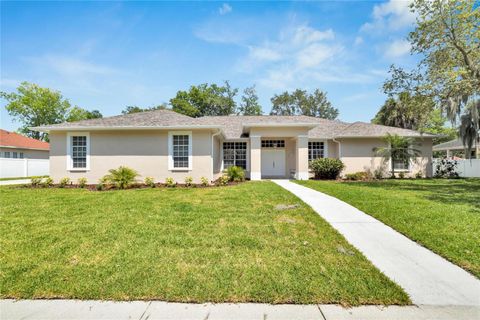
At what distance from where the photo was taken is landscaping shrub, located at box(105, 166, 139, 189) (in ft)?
39.2

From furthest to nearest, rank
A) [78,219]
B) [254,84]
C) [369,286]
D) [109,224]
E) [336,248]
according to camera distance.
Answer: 1. [254,84]
2. [78,219]
3. [109,224]
4. [336,248]
5. [369,286]

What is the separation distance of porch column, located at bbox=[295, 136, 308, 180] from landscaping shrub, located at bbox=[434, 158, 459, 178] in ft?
36.5

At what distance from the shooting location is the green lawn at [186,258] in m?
2.97

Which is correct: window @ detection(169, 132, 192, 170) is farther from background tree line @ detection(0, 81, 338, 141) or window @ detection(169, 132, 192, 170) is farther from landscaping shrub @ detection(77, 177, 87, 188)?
background tree line @ detection(0, 81, 338, 141)

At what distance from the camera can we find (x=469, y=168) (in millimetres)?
18266

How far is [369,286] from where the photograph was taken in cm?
310

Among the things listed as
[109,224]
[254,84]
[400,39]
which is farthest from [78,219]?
[254,84]

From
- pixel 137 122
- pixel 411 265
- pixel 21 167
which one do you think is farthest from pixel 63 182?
pixel 411 265

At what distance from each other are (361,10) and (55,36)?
1390cm

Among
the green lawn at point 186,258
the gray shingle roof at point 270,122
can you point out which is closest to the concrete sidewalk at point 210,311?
the green lawn at point 186,258

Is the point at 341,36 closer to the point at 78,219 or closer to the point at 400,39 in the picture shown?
the point at 400,39

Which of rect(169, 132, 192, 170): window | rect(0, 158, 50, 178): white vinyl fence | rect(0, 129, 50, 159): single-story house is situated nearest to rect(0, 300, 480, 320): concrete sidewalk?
rect(169, 132, 192, 170): window

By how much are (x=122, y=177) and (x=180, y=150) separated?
3.31 m

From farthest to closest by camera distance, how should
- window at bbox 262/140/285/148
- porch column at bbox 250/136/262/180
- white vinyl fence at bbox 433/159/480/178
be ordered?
window at bbox 262/140/285/148 → white vinyl fence at bbox 433/159/480/178 → porch column at bbox 250/136/262/180
